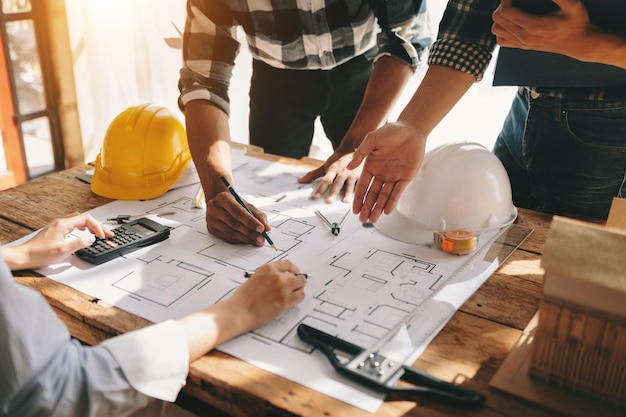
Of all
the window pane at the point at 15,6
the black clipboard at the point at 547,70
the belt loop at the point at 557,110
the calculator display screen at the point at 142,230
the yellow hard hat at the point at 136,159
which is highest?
the window pane at the point at 15,6

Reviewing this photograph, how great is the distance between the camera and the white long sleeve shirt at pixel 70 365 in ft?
2.34

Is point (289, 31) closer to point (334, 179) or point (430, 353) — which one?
point (334, 179)

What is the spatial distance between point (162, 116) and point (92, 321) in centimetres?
70

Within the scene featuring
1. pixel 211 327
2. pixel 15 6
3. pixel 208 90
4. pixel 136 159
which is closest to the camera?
pixel 211 327

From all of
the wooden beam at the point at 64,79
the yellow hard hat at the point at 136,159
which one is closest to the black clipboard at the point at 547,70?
the yellow hard hat at the point at 136,159

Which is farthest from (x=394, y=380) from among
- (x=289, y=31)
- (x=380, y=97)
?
(x=289, y=31)

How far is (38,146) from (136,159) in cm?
206

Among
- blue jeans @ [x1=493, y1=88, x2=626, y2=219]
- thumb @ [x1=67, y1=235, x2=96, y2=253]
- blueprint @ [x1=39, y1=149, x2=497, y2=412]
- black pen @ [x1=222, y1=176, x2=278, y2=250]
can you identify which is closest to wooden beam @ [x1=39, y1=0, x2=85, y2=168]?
blueprint @ [x1=39, y1=149, x2=497, y2=412]

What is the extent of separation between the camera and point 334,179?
4.87ft

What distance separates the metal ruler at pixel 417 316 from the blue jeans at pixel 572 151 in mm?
200

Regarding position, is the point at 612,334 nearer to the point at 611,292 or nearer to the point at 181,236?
the point at 611,292

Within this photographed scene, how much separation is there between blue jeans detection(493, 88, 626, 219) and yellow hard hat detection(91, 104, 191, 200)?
890 millimetres

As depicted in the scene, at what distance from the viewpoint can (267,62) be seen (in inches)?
71.6

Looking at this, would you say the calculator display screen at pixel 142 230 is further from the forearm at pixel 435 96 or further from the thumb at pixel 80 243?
the forearm at pixel 435 96
